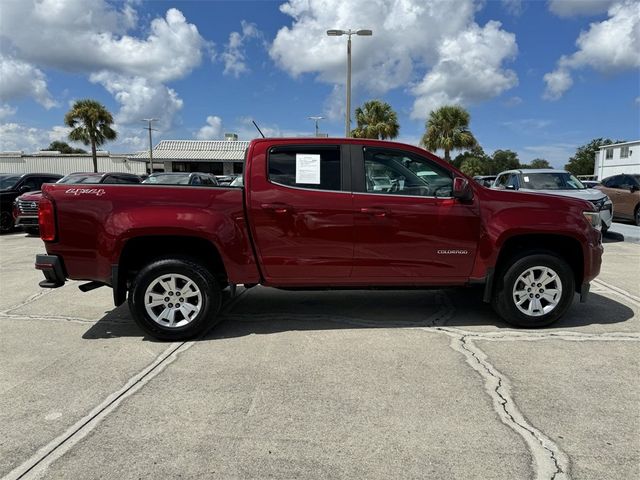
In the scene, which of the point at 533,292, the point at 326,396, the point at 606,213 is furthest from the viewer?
the point at 606,213

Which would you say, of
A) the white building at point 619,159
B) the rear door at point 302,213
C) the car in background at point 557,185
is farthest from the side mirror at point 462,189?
the white building at point 619,159

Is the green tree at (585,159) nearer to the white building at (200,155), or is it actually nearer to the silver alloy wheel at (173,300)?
the white building at (200,155)

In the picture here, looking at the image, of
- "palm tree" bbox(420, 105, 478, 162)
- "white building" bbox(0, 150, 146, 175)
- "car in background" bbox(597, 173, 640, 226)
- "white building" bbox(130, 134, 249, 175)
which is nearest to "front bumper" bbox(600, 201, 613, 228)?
"car in background" bbox(597, 173, 640, 226)

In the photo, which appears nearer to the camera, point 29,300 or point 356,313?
point 356,313

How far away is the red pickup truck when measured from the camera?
4.38 metres

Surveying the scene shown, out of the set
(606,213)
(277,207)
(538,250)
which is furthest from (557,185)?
(277,207)

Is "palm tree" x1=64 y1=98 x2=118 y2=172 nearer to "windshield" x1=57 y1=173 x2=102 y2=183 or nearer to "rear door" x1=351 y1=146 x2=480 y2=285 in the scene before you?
"windshield" x1=57 y1=173 x2=102 y2=183

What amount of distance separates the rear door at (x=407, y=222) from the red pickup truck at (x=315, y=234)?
0.01 m

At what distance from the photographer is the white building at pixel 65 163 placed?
51594mm

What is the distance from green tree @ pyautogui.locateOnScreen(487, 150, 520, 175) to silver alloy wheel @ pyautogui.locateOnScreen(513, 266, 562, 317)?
321 ft

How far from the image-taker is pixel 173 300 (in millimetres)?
4543

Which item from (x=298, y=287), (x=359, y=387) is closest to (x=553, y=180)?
(x=298, y=287)

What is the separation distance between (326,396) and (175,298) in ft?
6.19

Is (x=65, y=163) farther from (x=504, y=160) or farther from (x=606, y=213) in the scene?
(x=504, y=160)
